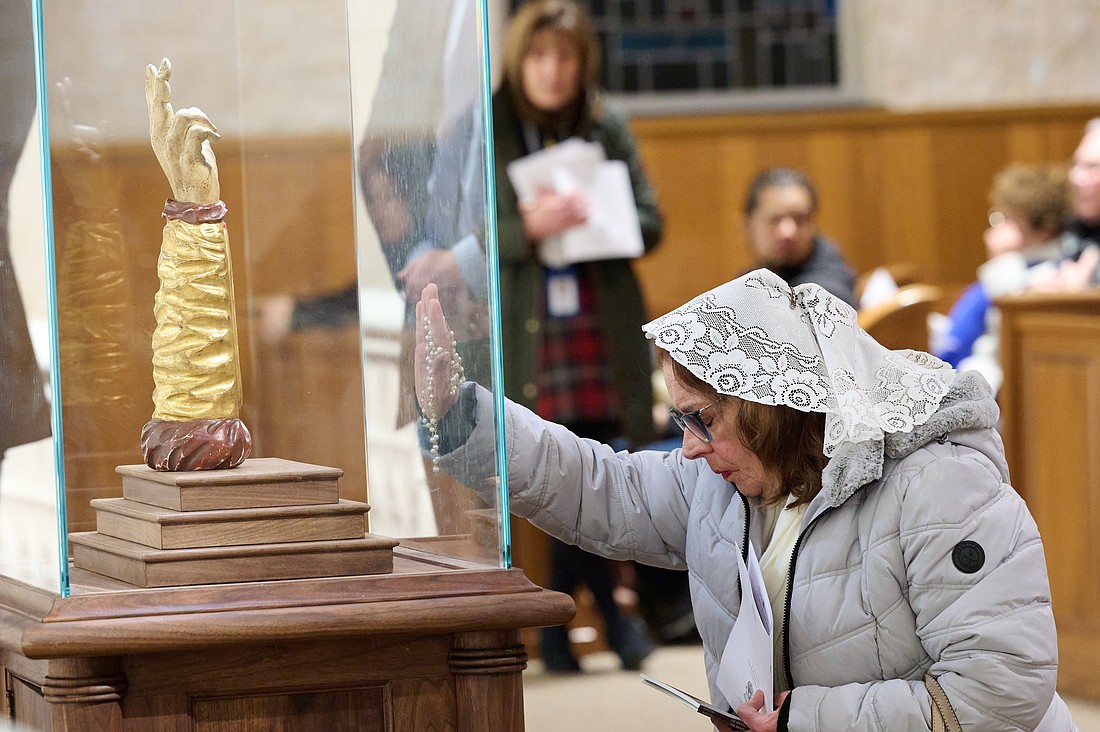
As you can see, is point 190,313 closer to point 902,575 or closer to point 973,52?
point 902,575

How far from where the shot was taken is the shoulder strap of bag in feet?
6.66

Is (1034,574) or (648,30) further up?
(648,30)

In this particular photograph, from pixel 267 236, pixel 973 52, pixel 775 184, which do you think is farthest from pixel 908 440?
pixel 973 52

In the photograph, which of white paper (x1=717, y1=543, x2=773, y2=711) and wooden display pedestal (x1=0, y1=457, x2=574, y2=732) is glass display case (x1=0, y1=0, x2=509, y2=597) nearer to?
wooden display pedestal (x1=0, y1=457, x2=574, y2=732)

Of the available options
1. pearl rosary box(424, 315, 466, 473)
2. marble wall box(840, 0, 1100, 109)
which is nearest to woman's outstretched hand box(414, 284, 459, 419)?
pearl rosary box(424, 315, 466, 473)

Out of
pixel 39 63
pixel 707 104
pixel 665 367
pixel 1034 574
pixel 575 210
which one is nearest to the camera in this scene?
pixel 39 63

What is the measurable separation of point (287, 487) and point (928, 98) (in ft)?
22.4

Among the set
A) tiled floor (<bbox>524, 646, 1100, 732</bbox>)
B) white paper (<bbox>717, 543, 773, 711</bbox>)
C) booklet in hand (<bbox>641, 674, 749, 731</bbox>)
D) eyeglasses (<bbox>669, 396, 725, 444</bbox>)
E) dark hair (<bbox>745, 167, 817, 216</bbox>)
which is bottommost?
tiled floor (<bbox>524, 646, 1100, 732</bbox>)

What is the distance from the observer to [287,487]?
1.96 m

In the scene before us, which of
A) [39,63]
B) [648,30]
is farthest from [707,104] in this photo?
[39,63]

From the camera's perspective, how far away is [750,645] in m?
2.15

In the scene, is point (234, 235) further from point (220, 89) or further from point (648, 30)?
point (648, 30)

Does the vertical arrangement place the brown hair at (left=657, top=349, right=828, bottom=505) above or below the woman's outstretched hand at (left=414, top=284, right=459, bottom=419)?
below

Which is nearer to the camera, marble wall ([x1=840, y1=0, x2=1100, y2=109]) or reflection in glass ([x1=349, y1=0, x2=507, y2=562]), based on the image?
reflection in glass ([x1=349, y1=0, x2=507, y2=562])
